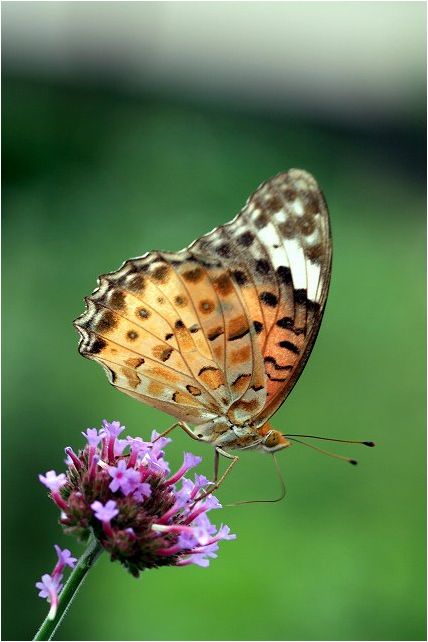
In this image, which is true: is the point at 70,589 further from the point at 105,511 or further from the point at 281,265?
the point at 281,265

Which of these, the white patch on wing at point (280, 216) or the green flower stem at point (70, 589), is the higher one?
the white patch on wing at point (280, 216)

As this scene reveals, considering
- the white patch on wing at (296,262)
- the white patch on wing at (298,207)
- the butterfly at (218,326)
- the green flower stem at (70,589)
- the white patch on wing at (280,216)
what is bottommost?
the green flower stem at (70,589)

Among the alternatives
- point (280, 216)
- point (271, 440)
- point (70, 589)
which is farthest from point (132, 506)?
point (280, 216)

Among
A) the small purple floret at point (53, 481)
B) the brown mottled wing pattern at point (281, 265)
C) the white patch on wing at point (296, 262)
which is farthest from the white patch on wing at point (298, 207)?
the small purple floret at point (53, 481)

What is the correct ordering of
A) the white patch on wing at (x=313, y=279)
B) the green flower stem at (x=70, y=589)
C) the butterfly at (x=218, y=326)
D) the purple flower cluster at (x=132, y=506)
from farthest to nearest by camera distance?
the white patch on wing at (x=313, y=279), the butterfly at (x=218, y=326), the purple flower cluster at (x=132, y=506), the green flower stem at (x=70, y=589)

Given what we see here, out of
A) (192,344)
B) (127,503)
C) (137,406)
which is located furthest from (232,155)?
(127,503)

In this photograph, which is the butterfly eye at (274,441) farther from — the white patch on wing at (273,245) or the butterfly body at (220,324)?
the white patch on wing at (273,245)

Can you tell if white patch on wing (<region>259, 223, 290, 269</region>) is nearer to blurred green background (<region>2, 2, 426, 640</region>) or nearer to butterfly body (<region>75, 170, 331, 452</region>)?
butterfly body (<region>75, 170, 331, 452</region>)

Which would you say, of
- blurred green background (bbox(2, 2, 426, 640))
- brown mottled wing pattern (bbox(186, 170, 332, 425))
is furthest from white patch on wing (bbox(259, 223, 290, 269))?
blurred green background (bbox(2, 2, 426, 640))
